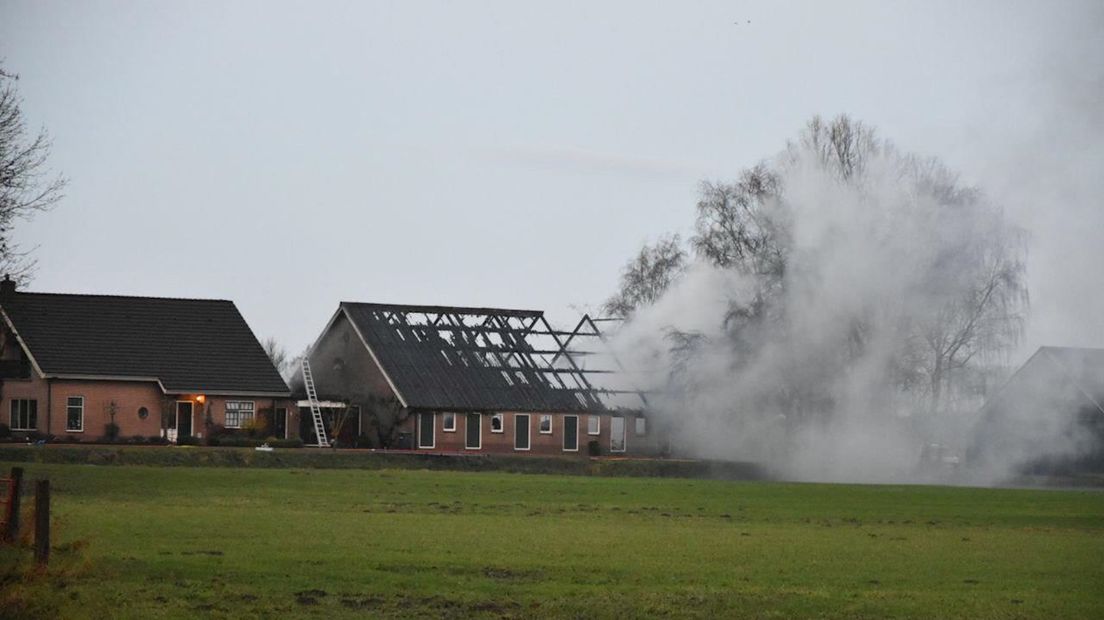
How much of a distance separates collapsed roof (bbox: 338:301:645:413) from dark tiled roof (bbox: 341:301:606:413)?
48mm

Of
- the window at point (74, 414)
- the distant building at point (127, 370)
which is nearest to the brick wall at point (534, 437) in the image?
the distant building at point (127, 370)

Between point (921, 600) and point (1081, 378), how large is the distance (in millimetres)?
57540

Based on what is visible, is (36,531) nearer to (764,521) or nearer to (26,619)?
(26,619)

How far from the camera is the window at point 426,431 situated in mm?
80625

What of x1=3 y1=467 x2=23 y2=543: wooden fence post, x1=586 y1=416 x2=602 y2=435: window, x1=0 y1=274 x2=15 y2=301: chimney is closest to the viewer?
x1=3 y1=467 x2=23 y2=543: wooden fence post

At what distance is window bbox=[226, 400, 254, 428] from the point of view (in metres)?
79.7

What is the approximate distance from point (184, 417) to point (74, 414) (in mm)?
5144

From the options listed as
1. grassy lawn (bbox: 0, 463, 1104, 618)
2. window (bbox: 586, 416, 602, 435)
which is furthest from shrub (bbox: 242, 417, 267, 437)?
grassy lawn (bbox: 0, 463, 1104, 618)

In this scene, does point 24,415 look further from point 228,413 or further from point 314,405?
point 314,405

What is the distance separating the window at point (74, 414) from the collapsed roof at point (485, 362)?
14199mm

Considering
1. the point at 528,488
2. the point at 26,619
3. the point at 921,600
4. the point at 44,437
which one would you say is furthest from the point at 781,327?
the point at 26,619

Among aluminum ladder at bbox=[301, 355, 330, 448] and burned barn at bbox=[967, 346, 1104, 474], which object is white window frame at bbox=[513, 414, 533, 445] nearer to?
aluminum ladder at bbox=[301, 355, 330, 448]

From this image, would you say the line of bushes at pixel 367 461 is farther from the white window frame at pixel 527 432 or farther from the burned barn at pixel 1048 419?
the burned barn at pixel 1048 419

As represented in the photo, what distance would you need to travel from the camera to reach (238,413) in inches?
3152
